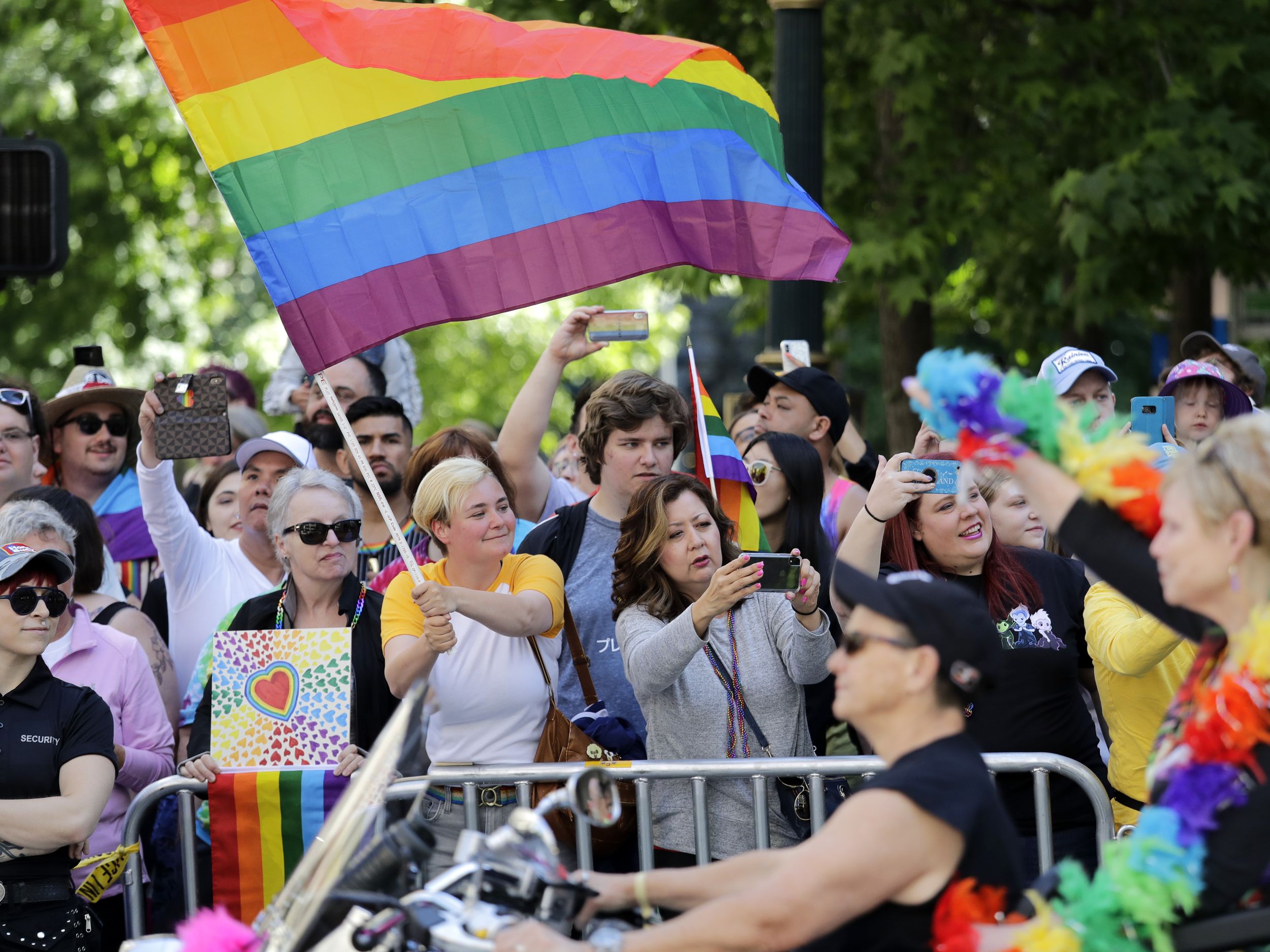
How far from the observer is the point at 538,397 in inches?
232

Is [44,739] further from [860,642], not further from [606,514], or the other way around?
[860,642]

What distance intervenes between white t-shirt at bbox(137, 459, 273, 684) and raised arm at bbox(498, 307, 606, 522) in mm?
1178

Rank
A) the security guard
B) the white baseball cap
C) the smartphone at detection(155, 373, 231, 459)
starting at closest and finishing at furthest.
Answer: the security guard → the smartphone at detection(155, 373, 231, 459) → the white baseball cap

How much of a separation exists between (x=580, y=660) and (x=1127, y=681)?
71.3 inches

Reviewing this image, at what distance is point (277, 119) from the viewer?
17.5ft

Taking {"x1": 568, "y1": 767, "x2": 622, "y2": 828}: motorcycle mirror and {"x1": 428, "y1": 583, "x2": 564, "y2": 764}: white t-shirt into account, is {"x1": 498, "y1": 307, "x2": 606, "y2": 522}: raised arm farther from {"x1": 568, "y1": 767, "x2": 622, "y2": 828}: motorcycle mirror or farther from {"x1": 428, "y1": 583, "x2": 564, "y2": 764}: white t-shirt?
{"x1": 568, "y1": 767, "x2": 622, "y2": 828}: motorcycle mirror

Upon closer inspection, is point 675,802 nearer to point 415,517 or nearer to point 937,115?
point 415,517

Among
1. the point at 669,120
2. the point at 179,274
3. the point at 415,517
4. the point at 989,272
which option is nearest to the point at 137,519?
the point at 415,517

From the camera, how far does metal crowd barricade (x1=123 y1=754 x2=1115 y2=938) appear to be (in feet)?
15.2

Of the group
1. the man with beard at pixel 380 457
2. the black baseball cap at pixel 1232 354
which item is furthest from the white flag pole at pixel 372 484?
the black baseball cap at pixel 1232 354

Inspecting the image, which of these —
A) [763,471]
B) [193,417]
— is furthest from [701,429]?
[193,417]

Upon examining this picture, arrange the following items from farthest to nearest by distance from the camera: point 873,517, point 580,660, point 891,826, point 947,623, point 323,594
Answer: point 323,594, point 580,660, point 873,517, point 947,623, point 891,826

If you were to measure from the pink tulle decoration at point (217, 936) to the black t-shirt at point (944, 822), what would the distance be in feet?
4.00

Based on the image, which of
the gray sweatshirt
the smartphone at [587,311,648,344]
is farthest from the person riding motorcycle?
the smartphone at [587,311,648,344]
